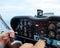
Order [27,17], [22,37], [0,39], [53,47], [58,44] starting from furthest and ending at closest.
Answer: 1. [22,37]
2. [27,17]
3. [53,47]
4. [58,44]
5. [0,39]

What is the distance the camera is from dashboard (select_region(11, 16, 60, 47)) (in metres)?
1.56

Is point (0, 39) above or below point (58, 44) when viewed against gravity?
above

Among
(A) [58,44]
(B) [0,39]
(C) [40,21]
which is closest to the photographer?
(B) [0,39]

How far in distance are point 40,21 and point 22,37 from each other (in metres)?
0.38

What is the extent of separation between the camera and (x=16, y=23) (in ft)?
6.77

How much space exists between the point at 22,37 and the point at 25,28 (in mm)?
117

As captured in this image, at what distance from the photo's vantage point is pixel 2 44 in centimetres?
119

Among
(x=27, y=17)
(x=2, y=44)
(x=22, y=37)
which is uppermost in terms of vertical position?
(x=27, y=17)

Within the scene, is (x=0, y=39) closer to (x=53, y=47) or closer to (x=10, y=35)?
(x=10, y=35)

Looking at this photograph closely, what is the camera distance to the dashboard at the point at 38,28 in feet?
5.13

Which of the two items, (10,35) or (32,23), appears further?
(32,23)

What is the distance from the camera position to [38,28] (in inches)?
68.1

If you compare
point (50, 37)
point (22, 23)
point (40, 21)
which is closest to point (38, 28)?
point (40, 21)

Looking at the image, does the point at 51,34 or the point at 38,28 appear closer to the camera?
the point at 51,34
